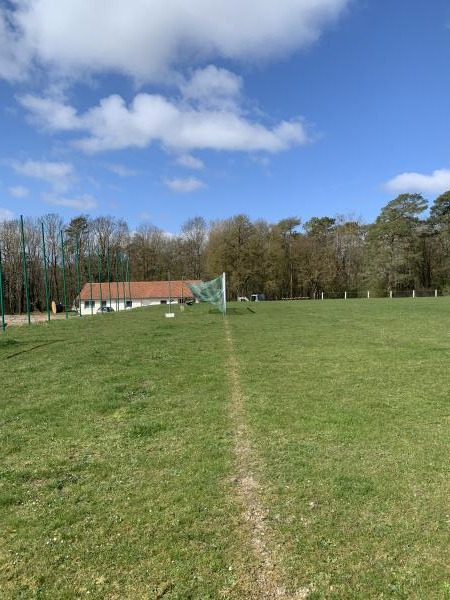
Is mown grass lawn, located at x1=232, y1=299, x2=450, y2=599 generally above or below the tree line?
below

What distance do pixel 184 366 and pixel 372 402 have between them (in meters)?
4.35

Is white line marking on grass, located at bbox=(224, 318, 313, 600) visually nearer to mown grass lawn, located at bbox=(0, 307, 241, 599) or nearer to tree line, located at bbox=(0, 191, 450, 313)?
mown grass lawn, located at bbox=(0, 307, 241, 599)

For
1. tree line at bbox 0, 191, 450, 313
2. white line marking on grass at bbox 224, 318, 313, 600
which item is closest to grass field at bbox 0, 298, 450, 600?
white line marking on grass at bbox 224, 318, 313, 600

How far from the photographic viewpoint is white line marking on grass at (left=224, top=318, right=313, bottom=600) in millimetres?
2584

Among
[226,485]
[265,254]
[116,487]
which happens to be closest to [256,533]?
[226,485]

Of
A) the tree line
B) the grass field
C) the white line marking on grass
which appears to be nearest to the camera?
the white line marking on grass

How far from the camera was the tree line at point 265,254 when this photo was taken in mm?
56969

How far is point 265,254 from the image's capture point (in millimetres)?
67125

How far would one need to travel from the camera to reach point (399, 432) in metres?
5.16

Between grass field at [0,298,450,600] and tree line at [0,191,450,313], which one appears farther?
tree line at [0,191,450,313]

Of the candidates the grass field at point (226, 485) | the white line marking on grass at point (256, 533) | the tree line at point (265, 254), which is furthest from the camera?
the tree line at point (265, 254)

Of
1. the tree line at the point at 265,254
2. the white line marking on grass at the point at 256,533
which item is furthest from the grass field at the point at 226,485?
the tree line at the point at 265,254

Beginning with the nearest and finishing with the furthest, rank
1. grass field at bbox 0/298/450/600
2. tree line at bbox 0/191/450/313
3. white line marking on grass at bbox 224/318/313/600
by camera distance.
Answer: white line marking on grass at bbox 224/318/313/600, grass field at bbox 0/298/450/600, tree line at bbox 0/191/450/313

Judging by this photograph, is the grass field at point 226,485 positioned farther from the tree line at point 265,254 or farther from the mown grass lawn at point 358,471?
the tree line at point 265,254
